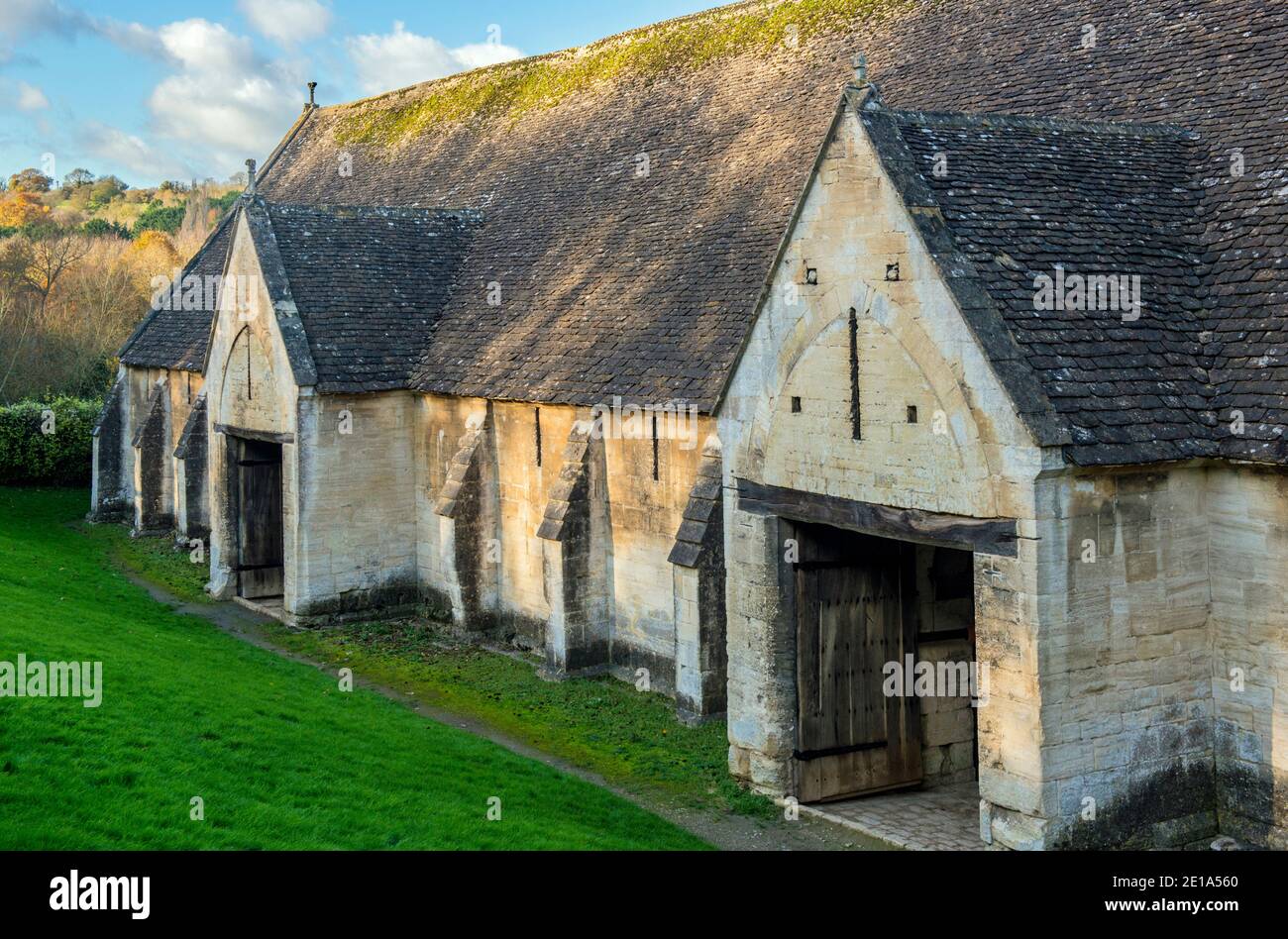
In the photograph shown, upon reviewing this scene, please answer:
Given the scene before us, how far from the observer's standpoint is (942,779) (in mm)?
14664

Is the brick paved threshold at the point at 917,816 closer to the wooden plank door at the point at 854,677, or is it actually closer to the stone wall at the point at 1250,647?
the wooden plank door at the point at 854,677

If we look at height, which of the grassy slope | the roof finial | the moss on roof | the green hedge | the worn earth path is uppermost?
the moss on roof

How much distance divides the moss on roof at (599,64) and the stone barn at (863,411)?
0.16 meters

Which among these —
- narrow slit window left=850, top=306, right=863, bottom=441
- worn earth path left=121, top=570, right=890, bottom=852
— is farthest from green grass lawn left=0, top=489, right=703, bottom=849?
narrow slit window left=850, top=306, right=863, bottom=441

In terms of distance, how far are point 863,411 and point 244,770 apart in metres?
6.71

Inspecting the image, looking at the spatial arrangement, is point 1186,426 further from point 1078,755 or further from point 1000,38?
point 1000,38

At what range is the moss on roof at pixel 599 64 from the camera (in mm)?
23797

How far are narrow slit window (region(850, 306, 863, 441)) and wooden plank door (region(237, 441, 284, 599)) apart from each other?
1589 centimetres

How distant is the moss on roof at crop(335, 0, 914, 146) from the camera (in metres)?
23.8

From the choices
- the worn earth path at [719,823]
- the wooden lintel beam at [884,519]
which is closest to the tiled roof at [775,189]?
the wooden lintel beam at [884,519]

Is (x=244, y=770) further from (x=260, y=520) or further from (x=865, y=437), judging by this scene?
(x=260, y=520)

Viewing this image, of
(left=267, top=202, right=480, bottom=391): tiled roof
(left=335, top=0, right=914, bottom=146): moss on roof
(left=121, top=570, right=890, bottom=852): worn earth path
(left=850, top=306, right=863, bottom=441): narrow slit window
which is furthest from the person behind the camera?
(left=335, top=0, right=914, bottom=146): moss on roof

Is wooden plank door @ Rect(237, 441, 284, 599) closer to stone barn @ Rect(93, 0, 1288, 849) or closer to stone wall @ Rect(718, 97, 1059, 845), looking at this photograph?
stone barn @ Rect(93, 0, 1288, 849)
